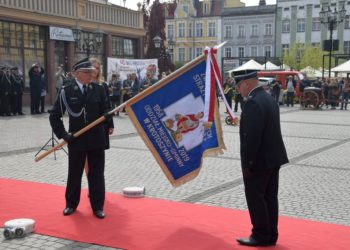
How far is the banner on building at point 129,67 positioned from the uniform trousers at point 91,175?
1819 cm

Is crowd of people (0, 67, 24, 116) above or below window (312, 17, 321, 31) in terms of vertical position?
Result: below

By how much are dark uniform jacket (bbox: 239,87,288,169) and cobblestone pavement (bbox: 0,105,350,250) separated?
1650 mm

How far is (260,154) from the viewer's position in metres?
4.67

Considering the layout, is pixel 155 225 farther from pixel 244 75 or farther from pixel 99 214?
pixel 244 75

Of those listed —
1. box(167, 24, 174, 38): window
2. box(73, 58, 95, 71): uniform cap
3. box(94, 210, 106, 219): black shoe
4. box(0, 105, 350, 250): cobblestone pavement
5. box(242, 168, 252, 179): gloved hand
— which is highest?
box(167, 24, 174, 38): window

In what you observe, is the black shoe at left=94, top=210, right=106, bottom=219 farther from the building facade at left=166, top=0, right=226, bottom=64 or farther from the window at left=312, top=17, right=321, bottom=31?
the building facade at left=166, top=0, right=226, bottom=64

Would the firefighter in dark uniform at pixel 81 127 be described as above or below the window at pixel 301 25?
below

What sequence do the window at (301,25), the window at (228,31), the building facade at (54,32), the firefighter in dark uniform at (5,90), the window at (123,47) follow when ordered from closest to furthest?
1. the firefighter in dark uniform at (5,90)
2. the building facade at (54,32)
3. the window at (123,47)
4. the window at (301,25)
5. the window at (228,31)

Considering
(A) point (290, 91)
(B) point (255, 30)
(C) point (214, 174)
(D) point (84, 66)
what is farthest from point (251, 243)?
(B) point (255, 30)

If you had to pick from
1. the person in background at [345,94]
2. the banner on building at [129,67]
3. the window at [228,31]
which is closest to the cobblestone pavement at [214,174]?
the banner on building at [129,67]

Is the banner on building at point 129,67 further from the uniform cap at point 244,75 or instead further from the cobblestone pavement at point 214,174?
the uniform cap at point 244,75

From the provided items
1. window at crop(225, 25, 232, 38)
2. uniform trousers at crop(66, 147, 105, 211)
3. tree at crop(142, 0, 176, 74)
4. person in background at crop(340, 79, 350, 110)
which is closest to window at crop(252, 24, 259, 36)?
window at crop(225, 25, 232, 38)

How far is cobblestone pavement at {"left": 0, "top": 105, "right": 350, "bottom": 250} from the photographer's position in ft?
20.6

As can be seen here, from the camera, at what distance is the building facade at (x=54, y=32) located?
22297mm
